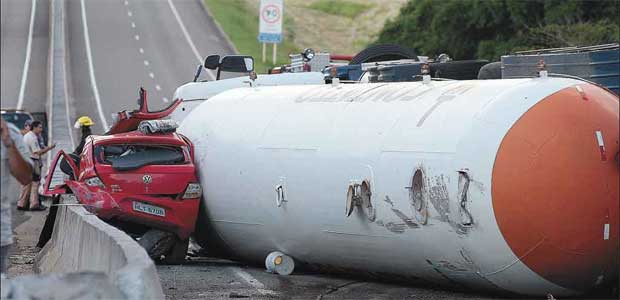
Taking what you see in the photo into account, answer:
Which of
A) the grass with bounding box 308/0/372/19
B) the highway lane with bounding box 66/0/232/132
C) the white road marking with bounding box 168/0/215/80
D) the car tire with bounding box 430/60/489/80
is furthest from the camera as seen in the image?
the grass with bounding box 308/0/372/19

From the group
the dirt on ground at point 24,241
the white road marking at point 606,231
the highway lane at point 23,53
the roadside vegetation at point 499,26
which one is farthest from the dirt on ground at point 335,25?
the white road marking at point 606,231

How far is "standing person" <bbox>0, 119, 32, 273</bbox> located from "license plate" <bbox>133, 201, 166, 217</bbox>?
6.48m

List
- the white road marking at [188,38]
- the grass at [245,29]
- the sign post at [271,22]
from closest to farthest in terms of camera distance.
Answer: the sign post at [271,22], the white road marking at [188,38], the grass at [245,29]

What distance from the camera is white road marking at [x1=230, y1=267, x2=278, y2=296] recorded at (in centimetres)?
1298

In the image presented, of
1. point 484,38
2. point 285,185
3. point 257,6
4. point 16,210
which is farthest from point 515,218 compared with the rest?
point 257,6

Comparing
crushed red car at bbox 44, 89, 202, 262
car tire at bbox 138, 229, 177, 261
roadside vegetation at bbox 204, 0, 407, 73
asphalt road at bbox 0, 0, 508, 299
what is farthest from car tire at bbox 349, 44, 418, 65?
roadside vegetation at bbox 204, 0, 407, 73

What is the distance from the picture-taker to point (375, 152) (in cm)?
1273

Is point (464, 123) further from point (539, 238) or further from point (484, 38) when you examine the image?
point (484, 38)

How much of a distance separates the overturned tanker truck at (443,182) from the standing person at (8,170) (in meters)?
4.44

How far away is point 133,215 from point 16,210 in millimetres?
11735

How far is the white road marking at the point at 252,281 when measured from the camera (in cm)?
1298

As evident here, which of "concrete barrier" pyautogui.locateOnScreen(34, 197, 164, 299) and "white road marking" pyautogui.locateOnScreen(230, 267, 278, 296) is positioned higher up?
"concrete barrier" pyautogui.locateOnScreen(34, 197, 164, 299)

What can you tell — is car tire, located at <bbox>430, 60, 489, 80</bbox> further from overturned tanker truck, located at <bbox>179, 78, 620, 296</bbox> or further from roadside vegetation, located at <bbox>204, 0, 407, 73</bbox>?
roadside vegetation, located at <bbox>204, 0, 407, 73</bbox>

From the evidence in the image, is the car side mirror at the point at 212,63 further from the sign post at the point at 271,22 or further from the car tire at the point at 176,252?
the sign post at the point at 271,22
